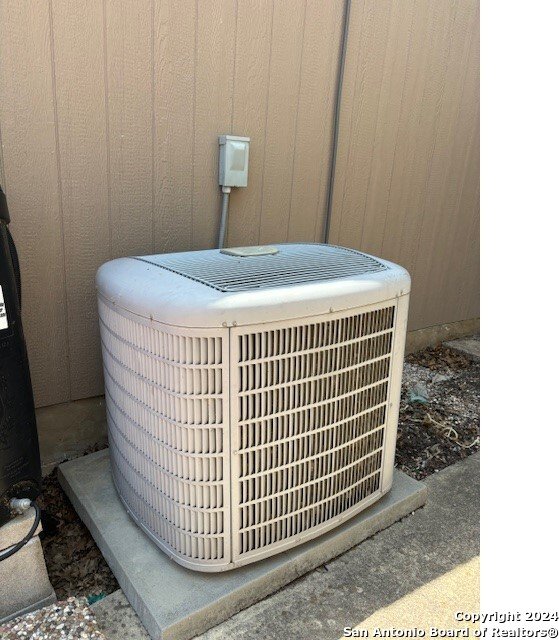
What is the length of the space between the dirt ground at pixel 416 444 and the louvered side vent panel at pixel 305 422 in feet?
2.00

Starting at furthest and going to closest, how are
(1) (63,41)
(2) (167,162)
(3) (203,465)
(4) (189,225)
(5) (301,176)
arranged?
1. (5) (301,176)
2. (4) (189,225)
3. (2) (167,162)
4. (1) (63,41)
5. (3) (203,465)

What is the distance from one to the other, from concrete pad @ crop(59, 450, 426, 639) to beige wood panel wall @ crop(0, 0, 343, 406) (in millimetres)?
518

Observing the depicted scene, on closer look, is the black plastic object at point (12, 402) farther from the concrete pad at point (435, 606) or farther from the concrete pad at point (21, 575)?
the concrete pad at point (435, 606)

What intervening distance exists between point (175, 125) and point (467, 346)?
3.11 metres

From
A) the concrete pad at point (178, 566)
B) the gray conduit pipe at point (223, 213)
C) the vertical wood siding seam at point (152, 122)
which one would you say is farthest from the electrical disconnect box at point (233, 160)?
the concrete pad at point (178, 566)

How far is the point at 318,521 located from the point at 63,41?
197 centimetres

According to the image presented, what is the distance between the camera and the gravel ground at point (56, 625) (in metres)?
1.31

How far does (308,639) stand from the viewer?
1468 millimetres

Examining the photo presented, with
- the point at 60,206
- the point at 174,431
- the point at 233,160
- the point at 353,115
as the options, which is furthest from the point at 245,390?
the point at 353,115

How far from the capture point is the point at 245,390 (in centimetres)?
140

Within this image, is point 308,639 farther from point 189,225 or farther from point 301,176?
point 301,176

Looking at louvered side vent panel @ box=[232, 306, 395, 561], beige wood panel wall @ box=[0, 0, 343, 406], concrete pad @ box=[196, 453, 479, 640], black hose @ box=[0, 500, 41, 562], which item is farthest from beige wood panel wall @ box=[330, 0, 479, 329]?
black hose @ box=[0, 500, 41, 562]

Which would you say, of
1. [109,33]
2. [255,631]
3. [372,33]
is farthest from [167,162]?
[255,631]

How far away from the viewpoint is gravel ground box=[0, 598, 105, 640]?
4.29 ft
